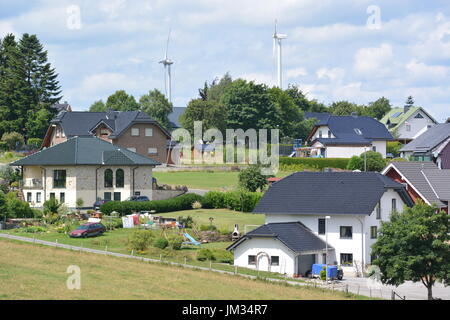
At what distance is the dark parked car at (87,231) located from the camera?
62812mm

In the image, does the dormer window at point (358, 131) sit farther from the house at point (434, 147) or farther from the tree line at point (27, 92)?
the tree line at point (27, 92)

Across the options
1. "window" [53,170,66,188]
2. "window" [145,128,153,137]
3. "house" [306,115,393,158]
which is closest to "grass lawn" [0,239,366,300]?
"window" [53,170,66,188]

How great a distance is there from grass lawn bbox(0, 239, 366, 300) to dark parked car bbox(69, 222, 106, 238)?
7.52m

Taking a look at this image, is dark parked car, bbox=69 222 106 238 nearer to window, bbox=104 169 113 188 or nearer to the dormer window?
window, bbox=104 169 113 188

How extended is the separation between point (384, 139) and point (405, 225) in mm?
71389

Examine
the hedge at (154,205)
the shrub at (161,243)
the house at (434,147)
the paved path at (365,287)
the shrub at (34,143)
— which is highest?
the shrub at (34,143)

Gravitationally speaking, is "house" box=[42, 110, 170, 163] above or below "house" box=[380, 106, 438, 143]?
below

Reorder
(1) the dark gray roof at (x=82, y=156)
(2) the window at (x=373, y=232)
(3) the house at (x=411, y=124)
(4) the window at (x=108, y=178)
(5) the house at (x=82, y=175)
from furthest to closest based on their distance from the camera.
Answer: (3) the house at (x=411, y=124) < (4) the window at (x=108, y=178) < (1) the dark gray roof at (x=82, y=156) < (5) the house at (x=82, y=175) < (2) the window at (x=373, y=232)

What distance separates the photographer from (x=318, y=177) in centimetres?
6800

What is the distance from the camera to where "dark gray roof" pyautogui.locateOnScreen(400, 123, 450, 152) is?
95.4 m

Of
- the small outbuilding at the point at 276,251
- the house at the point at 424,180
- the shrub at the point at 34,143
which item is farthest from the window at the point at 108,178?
the shrub at the point at 34,143

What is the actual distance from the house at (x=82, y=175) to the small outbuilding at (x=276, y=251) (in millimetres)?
22915

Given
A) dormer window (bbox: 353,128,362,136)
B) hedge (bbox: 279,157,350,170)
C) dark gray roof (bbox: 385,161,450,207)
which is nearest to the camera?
dark gray roof (bbox: 385,161,450,207)
